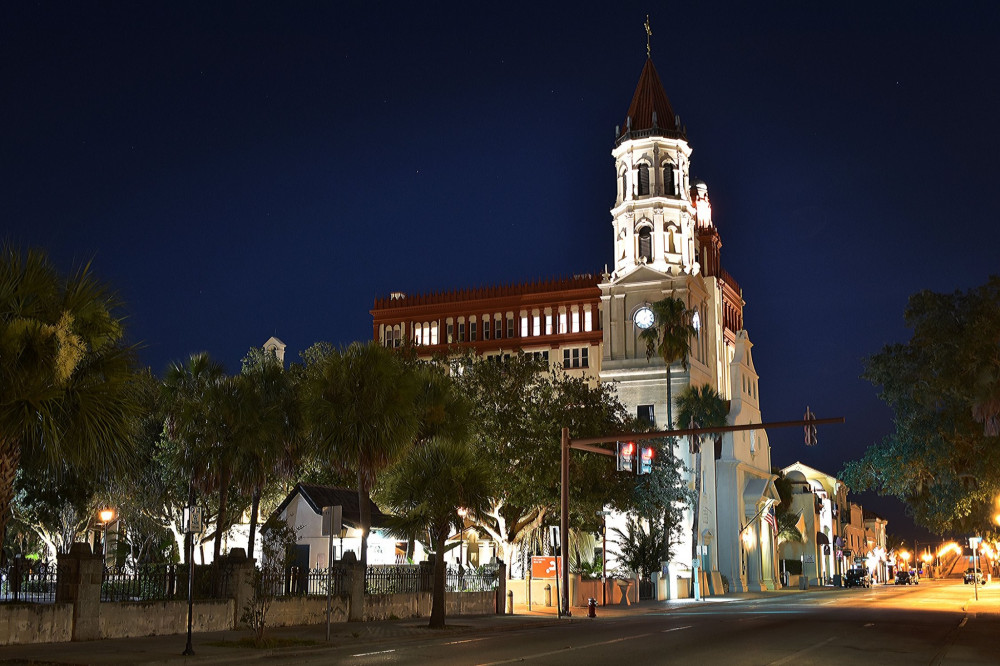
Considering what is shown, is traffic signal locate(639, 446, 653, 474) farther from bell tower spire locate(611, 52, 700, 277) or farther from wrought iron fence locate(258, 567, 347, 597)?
bell tower spire locate(611, 52, 700, 277)

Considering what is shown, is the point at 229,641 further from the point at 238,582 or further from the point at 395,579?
the point at 395,579

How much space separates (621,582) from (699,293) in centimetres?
3806

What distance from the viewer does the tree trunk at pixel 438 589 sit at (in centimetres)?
2836

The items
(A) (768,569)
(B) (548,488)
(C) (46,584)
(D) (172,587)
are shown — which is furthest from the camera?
(A) (768,569)

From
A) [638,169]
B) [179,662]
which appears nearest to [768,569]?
[638,169]

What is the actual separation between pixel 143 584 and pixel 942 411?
29969mm

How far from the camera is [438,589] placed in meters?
28.7

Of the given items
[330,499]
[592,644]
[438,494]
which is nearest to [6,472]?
[592,644]

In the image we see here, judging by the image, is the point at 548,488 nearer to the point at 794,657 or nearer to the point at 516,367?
the point at 516,367

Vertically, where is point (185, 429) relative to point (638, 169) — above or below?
below

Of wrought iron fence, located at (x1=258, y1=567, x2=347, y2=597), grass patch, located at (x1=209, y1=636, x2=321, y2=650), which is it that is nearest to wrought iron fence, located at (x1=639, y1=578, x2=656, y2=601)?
wrought iron fence, located at (x1=258, y1=567, x2=347, y2=597)

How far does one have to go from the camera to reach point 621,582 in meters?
52.4

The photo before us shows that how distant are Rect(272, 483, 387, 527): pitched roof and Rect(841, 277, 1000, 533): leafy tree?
22524mm

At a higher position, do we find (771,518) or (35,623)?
(771,518)
